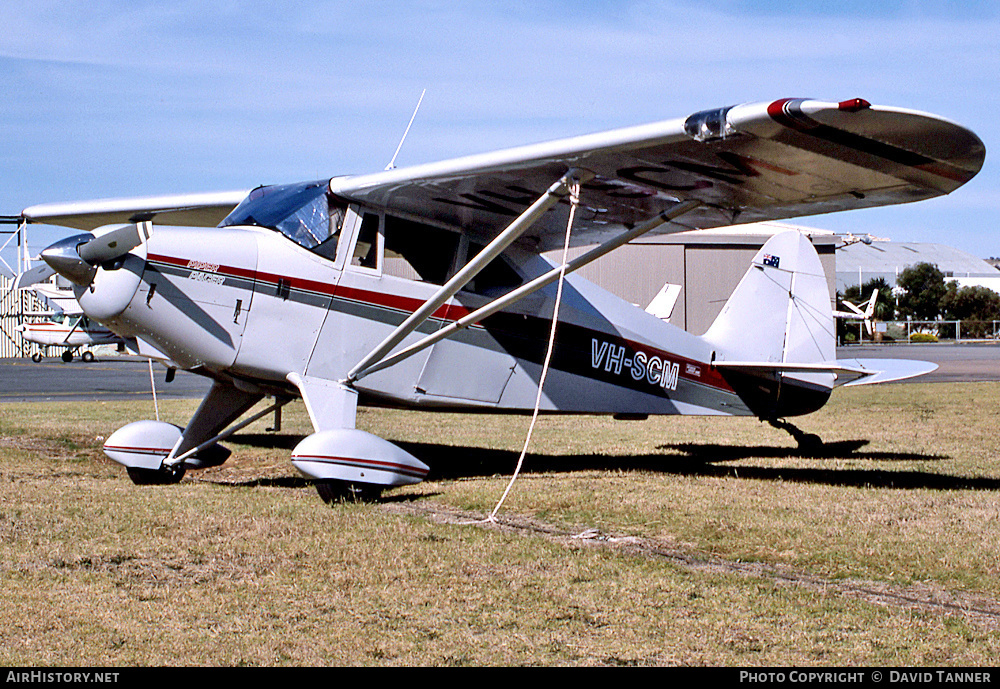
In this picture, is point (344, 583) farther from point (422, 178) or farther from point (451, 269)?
point (451, 269)

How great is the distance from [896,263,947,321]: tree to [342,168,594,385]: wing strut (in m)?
82.3

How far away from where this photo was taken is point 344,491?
6.86m

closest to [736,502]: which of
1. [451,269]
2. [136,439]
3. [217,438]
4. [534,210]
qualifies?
[534,210]

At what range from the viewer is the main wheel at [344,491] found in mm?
6820

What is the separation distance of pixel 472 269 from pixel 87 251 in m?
2.74

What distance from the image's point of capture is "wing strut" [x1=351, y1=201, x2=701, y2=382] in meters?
7.27

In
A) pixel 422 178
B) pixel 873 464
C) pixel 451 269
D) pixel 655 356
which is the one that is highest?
pixel 422 178

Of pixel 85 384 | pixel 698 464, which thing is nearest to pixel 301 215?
pixel 698 464

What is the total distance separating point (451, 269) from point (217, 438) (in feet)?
8.18

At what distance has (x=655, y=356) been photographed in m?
9.71

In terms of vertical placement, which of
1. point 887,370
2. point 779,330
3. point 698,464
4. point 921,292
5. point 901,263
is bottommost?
point 698,464

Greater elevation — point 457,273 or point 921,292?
point 921,292

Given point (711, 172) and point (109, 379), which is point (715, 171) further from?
point (109, 379)
